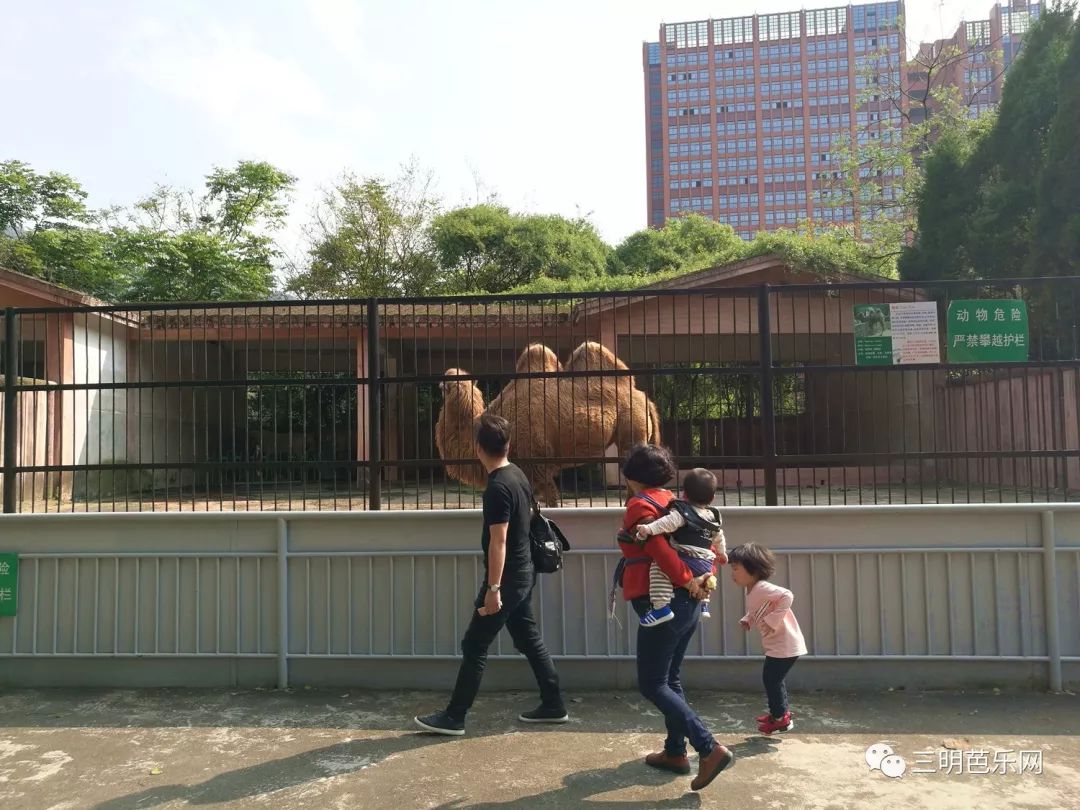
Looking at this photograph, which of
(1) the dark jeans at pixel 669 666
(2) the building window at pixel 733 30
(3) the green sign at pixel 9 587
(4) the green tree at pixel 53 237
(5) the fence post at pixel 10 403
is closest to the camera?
(1) the dark jeans at pixel 669 666

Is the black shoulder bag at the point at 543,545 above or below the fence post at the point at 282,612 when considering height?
above

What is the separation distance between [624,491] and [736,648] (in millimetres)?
2855

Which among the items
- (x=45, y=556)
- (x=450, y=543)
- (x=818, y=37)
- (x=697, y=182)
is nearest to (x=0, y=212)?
(x=45, y=556)

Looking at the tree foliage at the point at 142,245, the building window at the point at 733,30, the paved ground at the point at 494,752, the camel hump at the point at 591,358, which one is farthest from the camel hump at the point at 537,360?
the building window at the point at 733,30

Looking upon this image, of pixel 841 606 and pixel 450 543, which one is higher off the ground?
pixel 450 543

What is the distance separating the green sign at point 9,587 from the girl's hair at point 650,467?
420 cm

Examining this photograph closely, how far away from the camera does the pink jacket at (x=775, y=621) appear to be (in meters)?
3.89

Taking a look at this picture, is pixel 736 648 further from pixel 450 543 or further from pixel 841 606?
pixel 450 543

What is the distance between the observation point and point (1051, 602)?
14.7 feet

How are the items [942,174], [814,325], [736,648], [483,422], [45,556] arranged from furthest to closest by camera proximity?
[942,174]
[814,325]
[45,556]
[736,648]
[483,422]

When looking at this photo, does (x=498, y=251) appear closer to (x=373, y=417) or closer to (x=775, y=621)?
(x=373, y=417)

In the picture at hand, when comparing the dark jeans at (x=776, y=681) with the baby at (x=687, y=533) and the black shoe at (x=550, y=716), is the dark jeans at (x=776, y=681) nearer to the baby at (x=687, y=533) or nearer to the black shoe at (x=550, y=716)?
the baby at (x=687, y=533)

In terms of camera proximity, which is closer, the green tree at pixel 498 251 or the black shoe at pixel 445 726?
the black shoe at pixel 445 726

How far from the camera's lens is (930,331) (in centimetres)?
515
